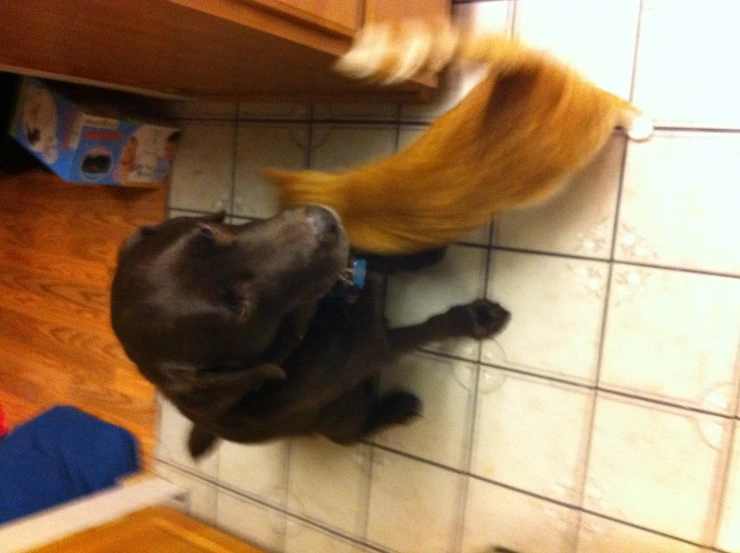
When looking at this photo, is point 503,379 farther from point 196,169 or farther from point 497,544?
point 196,169

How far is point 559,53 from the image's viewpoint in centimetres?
A: 96

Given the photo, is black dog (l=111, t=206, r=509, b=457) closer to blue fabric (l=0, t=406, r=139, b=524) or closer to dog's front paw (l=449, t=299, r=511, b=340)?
dog's front paw (l=449, t=299, r=511, b=340)

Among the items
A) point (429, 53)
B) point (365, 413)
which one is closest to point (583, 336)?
point (365, 413)

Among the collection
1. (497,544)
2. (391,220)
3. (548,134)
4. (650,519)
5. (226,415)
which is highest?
(548,134)

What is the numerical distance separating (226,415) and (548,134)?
61 cm

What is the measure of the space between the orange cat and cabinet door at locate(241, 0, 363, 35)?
0.03 m

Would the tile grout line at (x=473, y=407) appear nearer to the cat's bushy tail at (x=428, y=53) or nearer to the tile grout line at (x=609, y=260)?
the tile grout line at (x=609, y=260)

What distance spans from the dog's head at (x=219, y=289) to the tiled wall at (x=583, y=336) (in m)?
0.35

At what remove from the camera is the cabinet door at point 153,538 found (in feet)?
3.93

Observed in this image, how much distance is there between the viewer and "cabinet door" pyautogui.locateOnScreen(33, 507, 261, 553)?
1.20m

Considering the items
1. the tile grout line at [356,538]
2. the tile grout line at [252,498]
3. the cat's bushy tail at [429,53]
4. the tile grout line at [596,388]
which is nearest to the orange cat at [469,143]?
the cat's bushy tail at [429,53]

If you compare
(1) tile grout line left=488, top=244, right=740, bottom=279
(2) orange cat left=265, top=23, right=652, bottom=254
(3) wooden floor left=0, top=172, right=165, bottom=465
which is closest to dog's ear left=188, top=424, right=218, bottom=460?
(3) wooden floor left=0, top=172, right=165, bottom=465

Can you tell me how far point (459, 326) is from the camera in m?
1.05

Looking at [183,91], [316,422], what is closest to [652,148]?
[316,422]
